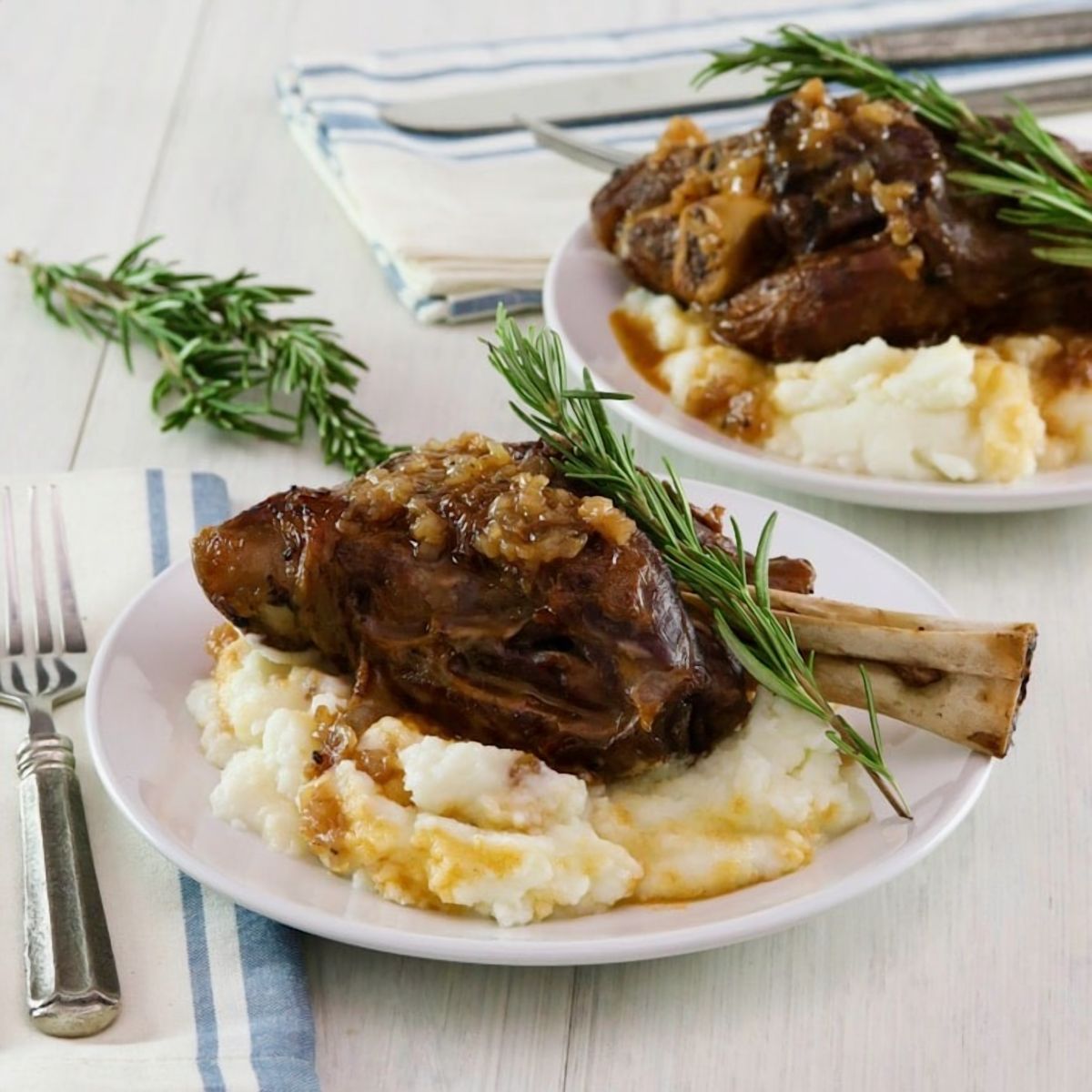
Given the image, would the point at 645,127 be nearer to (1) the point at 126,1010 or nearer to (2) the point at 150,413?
(2) the point at 150,413

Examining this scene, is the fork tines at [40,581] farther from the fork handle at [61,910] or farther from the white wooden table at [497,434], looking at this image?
the white wooden table at [497,434]

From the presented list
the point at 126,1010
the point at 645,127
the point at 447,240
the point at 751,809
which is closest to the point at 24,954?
the point at 126,1010

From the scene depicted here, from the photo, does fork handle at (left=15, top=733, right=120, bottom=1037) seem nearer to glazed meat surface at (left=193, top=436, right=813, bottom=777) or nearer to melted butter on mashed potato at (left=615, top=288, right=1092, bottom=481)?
glazed meat surface at (left=193, top=436, right=813, bottom=777)

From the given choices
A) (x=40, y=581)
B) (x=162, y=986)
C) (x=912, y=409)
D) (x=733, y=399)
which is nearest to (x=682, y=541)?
(x=162, y=986)

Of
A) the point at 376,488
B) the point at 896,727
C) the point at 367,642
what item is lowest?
the point at 896,727

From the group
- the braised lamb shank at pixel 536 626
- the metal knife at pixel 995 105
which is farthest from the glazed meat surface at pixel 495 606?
the metal knife at pixel 995 105

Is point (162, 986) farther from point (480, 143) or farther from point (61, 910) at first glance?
point (480, 143)
